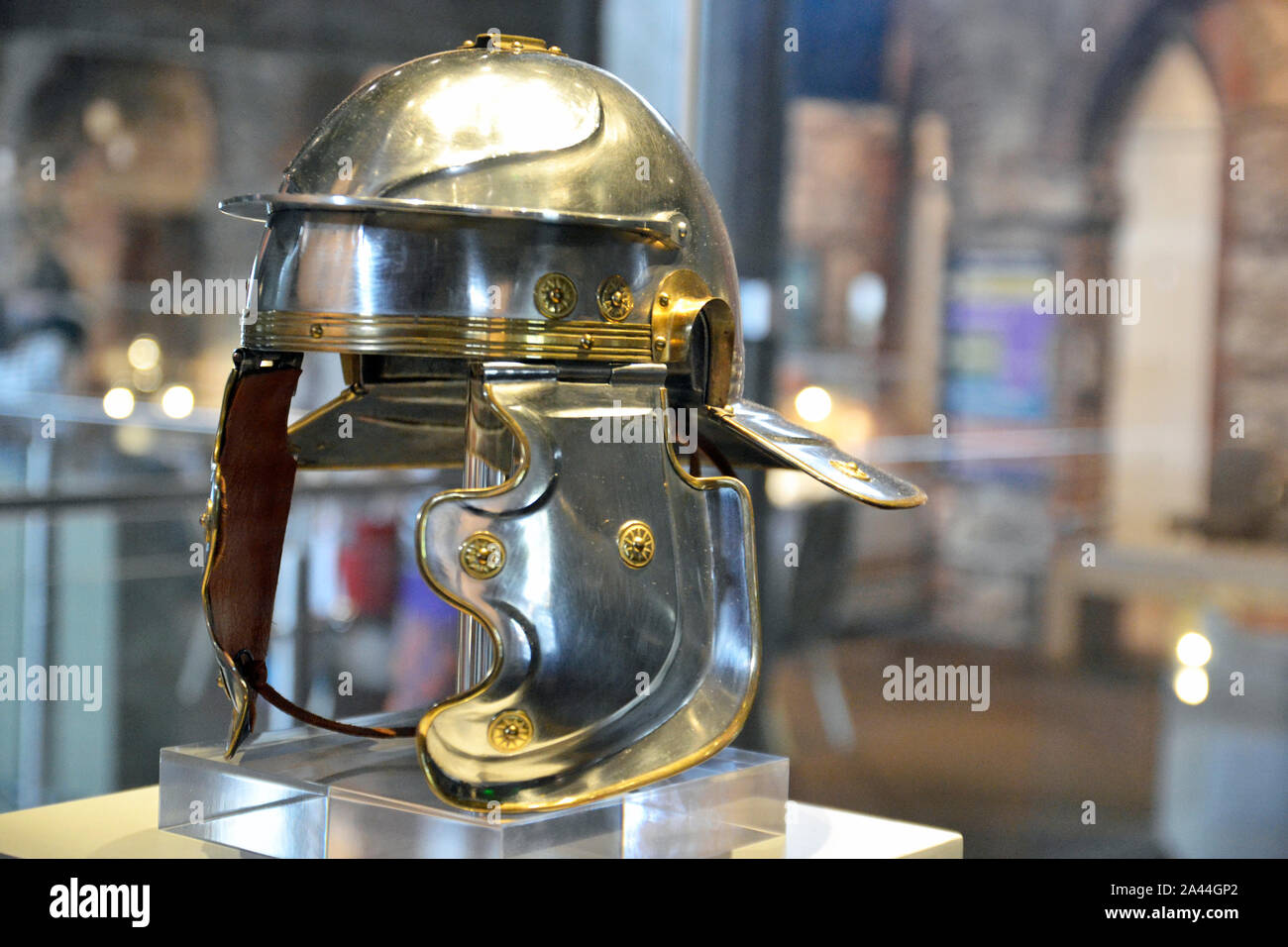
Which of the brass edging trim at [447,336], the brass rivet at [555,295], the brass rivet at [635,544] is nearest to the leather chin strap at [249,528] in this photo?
the brass edging trim at [447,336]

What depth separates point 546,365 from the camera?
58.2 inches

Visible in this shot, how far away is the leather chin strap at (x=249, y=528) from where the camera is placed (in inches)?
64.7

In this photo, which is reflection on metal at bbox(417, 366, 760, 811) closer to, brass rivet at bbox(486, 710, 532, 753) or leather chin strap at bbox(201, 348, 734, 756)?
brass rivet at bbox(486, 710, 532, 753)

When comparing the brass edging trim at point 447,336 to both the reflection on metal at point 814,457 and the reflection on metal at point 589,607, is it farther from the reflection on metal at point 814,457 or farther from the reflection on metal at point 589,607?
the reflection on metal at point 814,457

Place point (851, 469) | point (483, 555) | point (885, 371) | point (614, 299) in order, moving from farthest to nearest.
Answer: point (885, 371)
point (851, 469)
point (614, 299)
point (483, 555)

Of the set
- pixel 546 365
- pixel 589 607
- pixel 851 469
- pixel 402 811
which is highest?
pixel 546 365

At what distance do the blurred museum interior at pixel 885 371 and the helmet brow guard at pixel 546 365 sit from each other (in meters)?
1.56

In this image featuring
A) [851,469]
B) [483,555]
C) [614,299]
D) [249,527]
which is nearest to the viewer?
[483,555]

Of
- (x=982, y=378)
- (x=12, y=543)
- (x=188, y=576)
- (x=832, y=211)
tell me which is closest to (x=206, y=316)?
(x=188, y=576)

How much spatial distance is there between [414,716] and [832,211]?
8.38ft

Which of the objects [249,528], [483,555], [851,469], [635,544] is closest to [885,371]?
[851,469]

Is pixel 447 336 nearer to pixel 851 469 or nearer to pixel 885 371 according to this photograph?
pixel 851 469

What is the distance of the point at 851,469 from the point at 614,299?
0.32m
